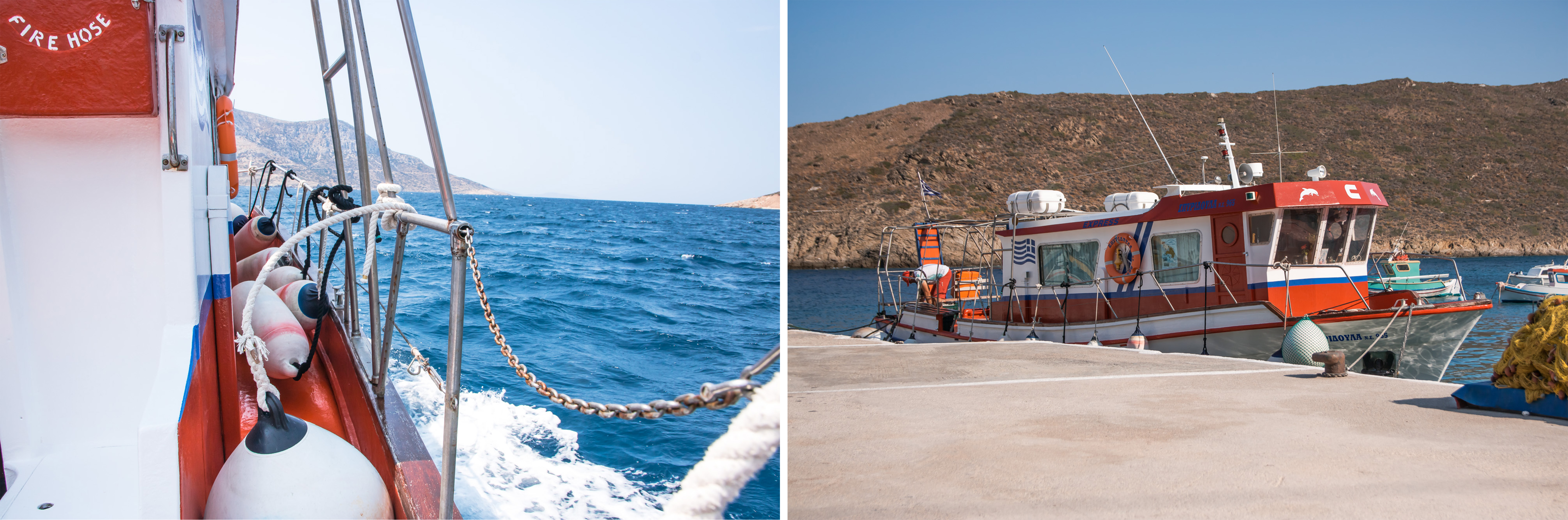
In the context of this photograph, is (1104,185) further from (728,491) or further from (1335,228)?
(728,491)

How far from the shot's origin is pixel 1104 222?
10914 millimetres

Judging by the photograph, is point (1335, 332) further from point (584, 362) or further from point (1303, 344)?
point (584, 362)

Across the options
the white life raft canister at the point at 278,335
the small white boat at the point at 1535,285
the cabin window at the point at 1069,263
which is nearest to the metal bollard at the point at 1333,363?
the white life raft canister at the point at 278,335

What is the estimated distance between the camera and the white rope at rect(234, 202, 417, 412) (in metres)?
2.02

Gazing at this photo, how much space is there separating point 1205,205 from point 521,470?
8013 mm

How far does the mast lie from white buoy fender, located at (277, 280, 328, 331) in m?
10.5

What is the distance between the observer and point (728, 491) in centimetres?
123

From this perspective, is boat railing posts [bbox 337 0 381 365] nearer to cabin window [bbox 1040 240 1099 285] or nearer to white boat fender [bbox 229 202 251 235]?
white boat fender [bbox 229 202 251 235]

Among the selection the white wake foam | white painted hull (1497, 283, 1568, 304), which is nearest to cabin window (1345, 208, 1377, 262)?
the white wake foam

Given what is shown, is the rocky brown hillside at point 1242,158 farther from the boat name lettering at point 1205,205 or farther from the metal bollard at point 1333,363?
the metal bollard at point 1333,363

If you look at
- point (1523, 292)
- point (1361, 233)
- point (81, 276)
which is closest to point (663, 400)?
point (81, 276)

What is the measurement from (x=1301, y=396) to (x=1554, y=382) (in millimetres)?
1025

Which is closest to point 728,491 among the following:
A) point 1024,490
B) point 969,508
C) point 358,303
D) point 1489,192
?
point 969,508

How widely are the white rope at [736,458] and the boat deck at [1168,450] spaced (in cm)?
130
